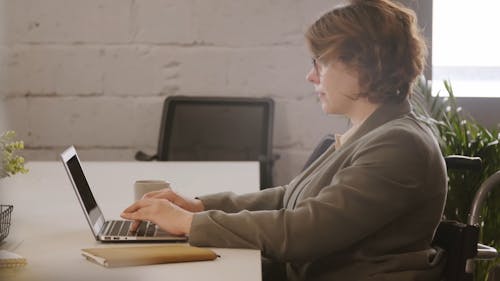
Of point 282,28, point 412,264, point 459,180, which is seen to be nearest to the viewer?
point 412,264

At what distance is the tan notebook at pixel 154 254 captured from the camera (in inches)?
44.0

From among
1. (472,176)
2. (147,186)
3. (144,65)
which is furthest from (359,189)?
(144,65)

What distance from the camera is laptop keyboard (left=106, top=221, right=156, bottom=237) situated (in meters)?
1.38

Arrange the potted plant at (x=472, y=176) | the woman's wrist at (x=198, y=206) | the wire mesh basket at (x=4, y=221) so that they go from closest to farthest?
the wire mesh basket at (x=4, y=221) → the woman's wrist at (x=198, y=206) → the potted plant at (x=472, y=176)

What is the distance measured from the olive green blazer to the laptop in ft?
0.35

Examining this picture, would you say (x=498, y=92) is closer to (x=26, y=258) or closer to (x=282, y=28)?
(x=282, y=28)

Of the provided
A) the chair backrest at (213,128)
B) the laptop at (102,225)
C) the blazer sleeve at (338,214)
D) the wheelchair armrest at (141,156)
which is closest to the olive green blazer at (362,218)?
the blazer sleeve at (338,214)

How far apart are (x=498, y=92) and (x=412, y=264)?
1831mm

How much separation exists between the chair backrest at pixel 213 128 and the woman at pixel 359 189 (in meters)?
1.34

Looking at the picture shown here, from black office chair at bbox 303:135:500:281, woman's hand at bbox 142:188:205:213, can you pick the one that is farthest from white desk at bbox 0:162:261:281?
black office chair at bbox 303:135:500:281

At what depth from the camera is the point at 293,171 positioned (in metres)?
3.05

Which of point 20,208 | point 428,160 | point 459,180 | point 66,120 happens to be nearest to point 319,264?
point 428,160

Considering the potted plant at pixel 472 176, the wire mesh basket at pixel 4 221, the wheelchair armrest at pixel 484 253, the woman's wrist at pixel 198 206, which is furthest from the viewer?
the potted plant at pixel 472 176

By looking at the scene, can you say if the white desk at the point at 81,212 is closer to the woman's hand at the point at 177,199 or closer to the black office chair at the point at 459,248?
the woman's hand at the point at 177,199
